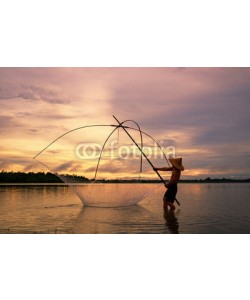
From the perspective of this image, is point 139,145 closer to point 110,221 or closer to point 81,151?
point 81,151

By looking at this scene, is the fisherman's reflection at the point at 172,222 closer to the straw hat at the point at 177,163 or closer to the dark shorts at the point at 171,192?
the dark shorts at the point at 171,192

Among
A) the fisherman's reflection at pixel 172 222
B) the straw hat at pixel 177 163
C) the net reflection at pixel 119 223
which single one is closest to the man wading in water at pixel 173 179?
the straw hat at pixel 177 163

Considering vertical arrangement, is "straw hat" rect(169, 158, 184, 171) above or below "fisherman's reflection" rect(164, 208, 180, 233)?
above

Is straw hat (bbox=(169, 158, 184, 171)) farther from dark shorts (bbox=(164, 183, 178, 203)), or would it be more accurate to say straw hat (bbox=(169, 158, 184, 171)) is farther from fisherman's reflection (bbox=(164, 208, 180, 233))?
fisherman's reflection (bbox=(164, 208, 180, 233))

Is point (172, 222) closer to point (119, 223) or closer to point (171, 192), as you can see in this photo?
point (119, 223)

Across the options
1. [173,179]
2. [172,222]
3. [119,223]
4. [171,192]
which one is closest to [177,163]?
[173,179]

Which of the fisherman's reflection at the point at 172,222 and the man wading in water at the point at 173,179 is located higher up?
the man wading in water at the point at 173,179

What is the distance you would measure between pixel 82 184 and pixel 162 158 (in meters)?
2.23

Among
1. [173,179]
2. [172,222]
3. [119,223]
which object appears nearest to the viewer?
[119,223]

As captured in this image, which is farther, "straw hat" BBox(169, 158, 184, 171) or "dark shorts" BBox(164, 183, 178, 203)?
"straw hat" BBox(169, 158, 184, 171)

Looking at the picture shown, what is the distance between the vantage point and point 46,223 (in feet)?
22.5

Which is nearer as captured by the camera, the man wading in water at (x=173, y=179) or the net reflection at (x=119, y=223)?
the net reflection at (x=119, y=223)

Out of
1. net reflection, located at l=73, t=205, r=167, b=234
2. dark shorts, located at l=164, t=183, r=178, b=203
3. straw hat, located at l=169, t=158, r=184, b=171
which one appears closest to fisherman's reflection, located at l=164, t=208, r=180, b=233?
net reflection, located at l=73, t=205, r=167, b=234
